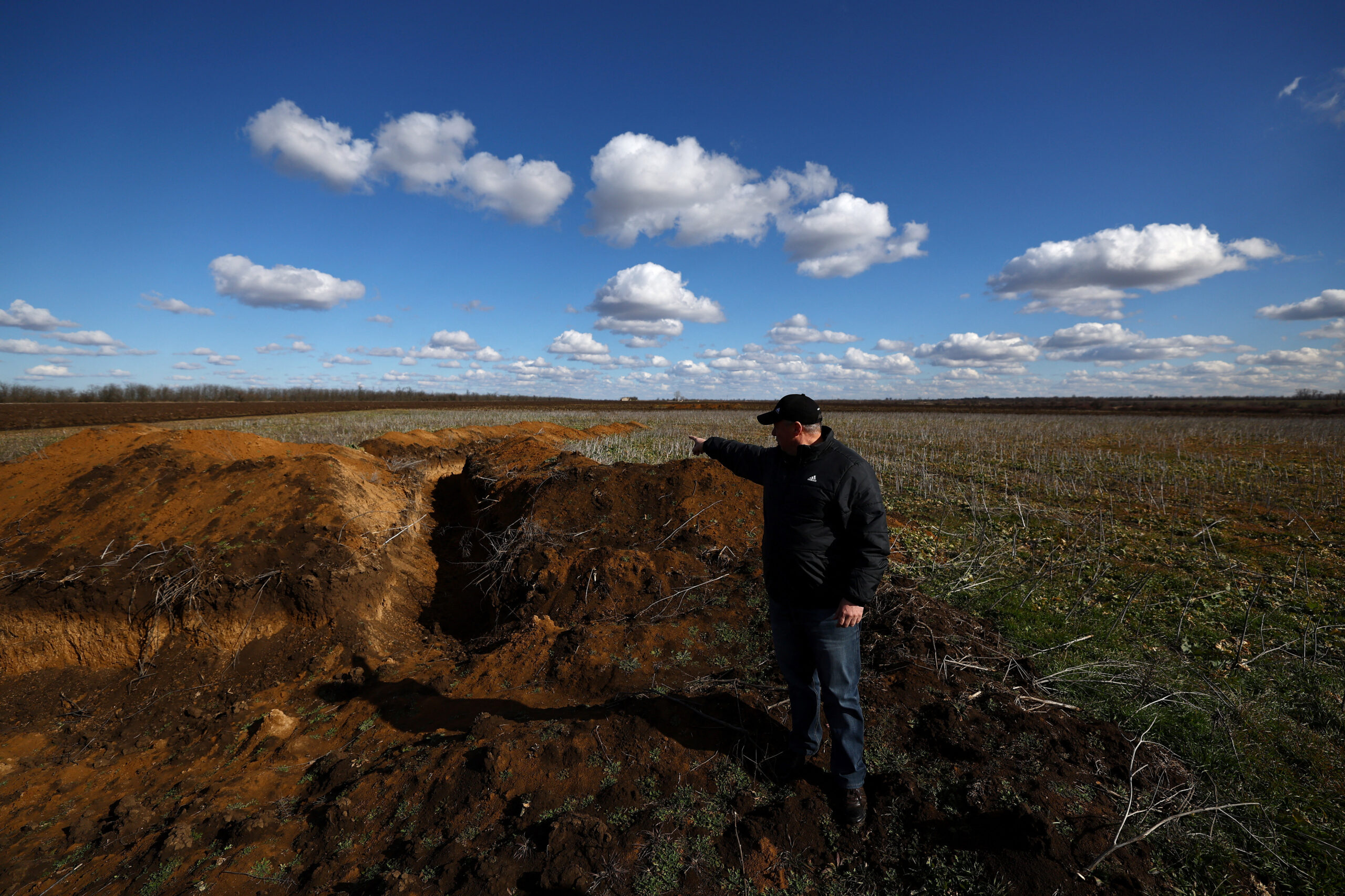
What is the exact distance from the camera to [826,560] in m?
3.15

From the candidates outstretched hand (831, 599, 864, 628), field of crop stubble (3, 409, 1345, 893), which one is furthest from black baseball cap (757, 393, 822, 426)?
field of crop stubble (3, 409, 1345, 893)

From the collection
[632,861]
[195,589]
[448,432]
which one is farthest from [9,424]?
[632,861]


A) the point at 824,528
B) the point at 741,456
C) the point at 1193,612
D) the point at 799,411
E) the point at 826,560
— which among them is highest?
the point at 799,411

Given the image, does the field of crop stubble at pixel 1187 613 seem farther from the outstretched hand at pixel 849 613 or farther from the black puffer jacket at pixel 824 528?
the black puffer jacket at pixel 824 528

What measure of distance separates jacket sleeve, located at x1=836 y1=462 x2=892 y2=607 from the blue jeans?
291mm

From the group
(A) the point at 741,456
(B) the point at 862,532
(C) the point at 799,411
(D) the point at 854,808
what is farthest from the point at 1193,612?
(C) the point at 799,411

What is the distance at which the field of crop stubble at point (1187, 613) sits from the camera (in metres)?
3.06

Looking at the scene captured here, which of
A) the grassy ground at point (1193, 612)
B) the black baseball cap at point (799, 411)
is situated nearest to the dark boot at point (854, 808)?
the grassy ground at point (1193, 612)

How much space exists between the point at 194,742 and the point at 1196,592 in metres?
11.2

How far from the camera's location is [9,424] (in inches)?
1266

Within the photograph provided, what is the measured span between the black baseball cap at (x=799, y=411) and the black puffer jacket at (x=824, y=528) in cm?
16

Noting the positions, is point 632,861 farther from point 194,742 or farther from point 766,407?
point 766,407

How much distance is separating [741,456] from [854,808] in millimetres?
2305

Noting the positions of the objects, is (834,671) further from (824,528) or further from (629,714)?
(629,714)
